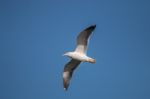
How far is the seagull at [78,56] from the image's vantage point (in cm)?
1435

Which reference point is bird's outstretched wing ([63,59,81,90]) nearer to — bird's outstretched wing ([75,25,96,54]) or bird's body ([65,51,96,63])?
bird's body ([65,51,96,63])

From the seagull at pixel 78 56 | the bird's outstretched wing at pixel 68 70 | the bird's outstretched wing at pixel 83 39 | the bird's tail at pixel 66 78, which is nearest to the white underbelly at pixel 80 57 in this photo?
the seagull at pixel 78 56

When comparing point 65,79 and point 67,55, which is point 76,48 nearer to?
point 67,55

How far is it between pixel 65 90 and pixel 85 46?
72.2 inches

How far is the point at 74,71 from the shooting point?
15328 millimetres

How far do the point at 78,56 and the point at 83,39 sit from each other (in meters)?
0.60

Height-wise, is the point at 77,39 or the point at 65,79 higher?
the point at 77,39

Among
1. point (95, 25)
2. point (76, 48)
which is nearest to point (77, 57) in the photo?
point (76, 48)

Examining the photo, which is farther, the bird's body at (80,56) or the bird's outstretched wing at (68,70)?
the bird's outstretched wing at (68,70)

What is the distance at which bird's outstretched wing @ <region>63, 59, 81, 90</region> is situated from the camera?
15250 mm

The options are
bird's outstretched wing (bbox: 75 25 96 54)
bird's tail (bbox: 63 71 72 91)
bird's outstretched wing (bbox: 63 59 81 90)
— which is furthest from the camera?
bird's tail (bbox: 63 71 72 91)

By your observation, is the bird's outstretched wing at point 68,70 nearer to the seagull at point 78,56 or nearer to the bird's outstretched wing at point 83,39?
the seagull at point 78,56

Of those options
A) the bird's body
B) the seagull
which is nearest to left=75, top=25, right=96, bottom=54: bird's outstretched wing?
the seagull

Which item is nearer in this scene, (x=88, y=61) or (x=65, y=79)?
(x=88, y=61)
